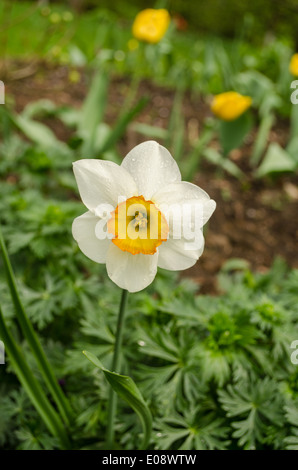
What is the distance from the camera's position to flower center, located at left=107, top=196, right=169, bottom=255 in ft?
2.39

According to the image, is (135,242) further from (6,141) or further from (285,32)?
(285,32)

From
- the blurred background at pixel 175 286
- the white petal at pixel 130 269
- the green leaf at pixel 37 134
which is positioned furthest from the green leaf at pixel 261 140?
the white petal at pixel 130 269

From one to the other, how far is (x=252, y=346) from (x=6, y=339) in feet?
1.87

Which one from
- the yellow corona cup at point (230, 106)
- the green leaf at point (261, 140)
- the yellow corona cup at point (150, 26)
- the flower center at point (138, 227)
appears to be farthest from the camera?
the green leaf at point (261, 140)

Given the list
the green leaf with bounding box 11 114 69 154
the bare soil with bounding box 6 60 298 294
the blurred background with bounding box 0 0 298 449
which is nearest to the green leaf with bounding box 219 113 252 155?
the blurred background with bounding box 0 0 298 449

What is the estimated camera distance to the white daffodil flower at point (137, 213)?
74 cm

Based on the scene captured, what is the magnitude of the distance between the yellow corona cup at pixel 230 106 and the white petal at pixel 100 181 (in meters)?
1.29

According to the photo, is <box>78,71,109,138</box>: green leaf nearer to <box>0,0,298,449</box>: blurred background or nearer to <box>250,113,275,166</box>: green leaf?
<box>0,0,298,449</box>: blurred background

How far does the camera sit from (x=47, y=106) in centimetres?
263

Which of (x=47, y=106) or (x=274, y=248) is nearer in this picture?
(x=274, y=248)

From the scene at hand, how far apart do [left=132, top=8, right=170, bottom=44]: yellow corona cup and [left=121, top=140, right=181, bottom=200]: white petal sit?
158 cm

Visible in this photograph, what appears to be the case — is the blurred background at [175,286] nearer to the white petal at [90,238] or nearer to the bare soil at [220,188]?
the bare soil at [220,188]
